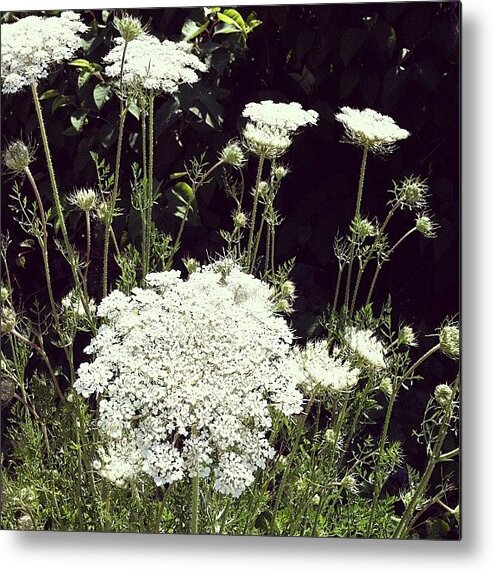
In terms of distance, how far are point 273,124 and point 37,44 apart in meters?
0.57

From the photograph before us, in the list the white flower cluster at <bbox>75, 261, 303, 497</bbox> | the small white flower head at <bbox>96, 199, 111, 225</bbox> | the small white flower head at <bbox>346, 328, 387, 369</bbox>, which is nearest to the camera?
the white flower cluster at <bbox>75, 261, 303, 497</bbox>

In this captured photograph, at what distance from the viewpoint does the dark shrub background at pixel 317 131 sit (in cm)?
223

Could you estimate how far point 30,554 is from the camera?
240 cm

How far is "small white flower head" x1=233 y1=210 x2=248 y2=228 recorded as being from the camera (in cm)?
231

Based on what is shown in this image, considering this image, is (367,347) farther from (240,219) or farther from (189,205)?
(189,205)

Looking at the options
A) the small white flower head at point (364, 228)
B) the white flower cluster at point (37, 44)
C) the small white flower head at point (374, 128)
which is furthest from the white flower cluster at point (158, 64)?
the small white flower head at point (364, 228)

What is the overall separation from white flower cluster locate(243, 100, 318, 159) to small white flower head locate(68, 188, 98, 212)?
373 millimetres

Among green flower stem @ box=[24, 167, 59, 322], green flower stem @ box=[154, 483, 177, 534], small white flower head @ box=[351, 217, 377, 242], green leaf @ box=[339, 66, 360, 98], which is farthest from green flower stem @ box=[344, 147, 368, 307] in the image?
green flower stem @ box=[24, 167, 59, 322]

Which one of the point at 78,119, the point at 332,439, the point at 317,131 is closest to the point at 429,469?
the point at 332,439

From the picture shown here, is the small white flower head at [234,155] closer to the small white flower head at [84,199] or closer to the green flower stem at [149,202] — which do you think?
the green flower stem at [149,202]

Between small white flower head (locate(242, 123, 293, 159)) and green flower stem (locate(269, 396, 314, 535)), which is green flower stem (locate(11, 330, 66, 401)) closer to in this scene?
green flower stem (locate(269, 396, 314, 535))

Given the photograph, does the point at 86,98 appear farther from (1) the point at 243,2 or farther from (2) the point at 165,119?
(1) the point at 243,2

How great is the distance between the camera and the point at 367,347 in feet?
7.41

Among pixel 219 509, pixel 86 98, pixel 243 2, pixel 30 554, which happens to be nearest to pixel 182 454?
pixel 219 509
